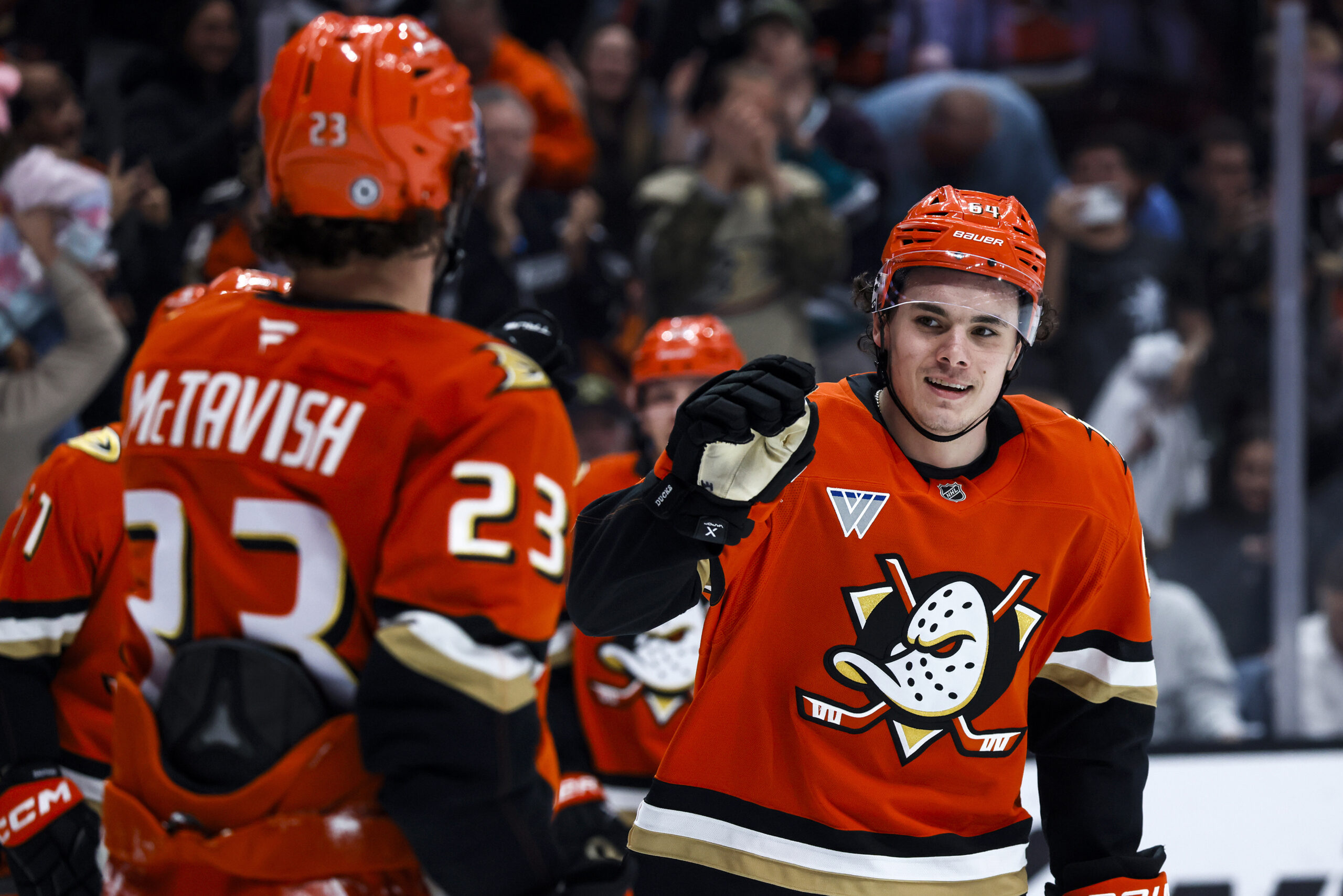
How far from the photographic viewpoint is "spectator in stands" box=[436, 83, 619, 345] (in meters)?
4.58

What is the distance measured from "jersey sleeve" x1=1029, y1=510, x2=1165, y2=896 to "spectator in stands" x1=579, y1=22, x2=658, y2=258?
11.1 ft

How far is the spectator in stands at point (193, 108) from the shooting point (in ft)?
14.4

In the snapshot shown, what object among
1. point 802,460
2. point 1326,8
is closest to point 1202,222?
point 1326,8

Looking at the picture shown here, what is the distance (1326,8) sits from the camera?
5.63 meters

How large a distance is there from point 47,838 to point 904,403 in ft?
4.36

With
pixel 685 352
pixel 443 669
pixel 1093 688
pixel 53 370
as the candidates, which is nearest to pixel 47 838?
pixel 443 669

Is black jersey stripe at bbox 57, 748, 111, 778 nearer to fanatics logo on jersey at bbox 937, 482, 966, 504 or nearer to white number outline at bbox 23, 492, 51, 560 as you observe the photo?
white number outline at bbox 23, 492, 51, 560

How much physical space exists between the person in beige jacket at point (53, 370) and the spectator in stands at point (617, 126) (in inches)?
74.5

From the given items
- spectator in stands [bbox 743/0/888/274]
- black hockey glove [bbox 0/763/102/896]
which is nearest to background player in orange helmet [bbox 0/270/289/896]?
black hockey glove [bbox 0/763/102/896]

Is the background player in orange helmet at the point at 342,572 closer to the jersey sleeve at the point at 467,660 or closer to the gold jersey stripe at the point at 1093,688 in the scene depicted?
the jersey sleeve at the point at 467,660

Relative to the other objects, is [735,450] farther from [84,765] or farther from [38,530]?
[84,765]

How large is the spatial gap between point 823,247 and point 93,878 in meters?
3.33

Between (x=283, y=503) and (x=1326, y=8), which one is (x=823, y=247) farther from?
(x=283, y=503)

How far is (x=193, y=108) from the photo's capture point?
14.9ft
